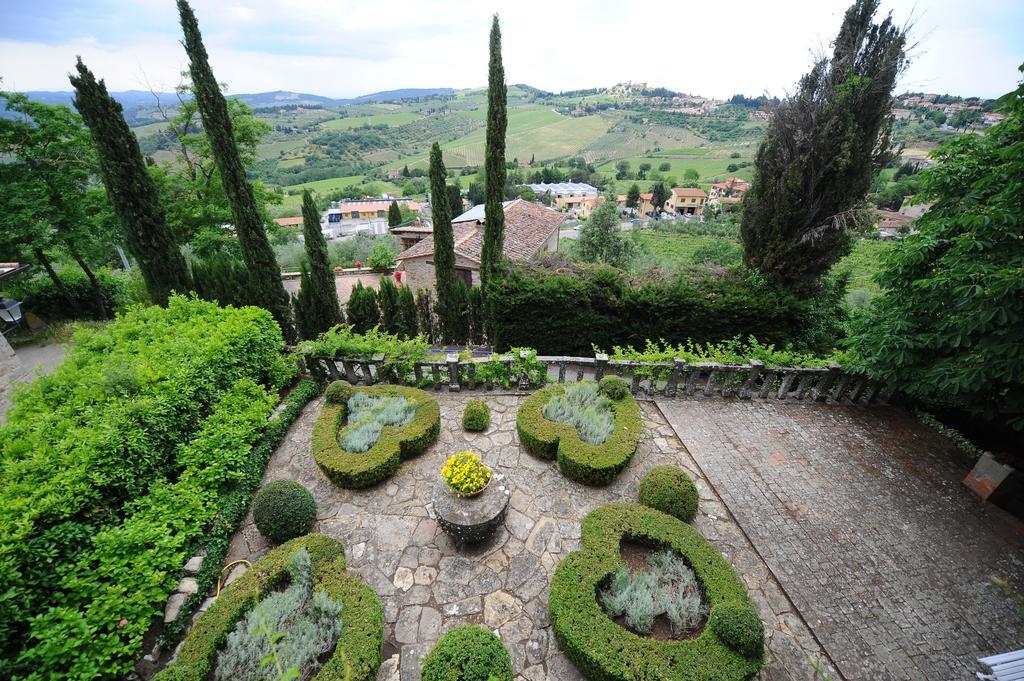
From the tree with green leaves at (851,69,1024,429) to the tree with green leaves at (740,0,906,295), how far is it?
3.68 metres

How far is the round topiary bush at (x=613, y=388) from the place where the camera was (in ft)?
24.9

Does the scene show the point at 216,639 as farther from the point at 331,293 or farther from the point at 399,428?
the point at 331,293

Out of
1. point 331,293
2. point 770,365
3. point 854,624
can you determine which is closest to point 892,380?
point 770,365

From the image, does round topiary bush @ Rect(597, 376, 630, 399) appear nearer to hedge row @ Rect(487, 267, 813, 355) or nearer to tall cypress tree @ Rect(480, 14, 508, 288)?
hedge row @ Rect(487, 267, 813, 355)

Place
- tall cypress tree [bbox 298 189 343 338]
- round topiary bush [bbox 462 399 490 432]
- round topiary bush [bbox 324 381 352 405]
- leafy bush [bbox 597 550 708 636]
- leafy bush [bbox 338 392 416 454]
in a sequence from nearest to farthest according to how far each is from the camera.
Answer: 1. leafy bush [bbox 597 550 708 636]
2. leafy bush [bbox 338 392 416 454]
3. round topiary bush [bbox 462 399 490 432]
4. round topiary bush [bbox 324 381 352 405]
5. tall cypress tree [bbox 298 189 343 338]

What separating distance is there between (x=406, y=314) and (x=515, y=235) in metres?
9.63

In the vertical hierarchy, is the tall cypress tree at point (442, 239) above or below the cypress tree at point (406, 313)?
above

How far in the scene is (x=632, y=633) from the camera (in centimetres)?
427

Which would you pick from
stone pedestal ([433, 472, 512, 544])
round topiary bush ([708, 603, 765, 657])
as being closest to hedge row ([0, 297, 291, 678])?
stone pedestal ([433, 472, 512, 544])

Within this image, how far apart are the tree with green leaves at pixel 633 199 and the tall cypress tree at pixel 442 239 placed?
6377cm

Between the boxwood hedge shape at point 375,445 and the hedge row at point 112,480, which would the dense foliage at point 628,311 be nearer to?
the boxwood hedge shape at point 375,445

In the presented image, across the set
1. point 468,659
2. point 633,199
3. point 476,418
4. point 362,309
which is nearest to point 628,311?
point 476,418

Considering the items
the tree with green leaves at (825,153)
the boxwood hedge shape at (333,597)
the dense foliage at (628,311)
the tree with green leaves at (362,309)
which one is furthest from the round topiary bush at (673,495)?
the tree with green leaves at (362,309)

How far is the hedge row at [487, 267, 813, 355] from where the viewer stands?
409 inches
